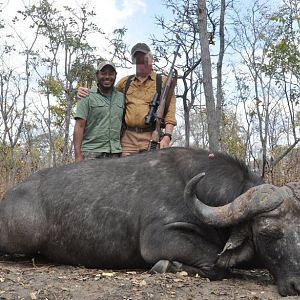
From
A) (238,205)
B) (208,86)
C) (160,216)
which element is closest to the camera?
(238,205)

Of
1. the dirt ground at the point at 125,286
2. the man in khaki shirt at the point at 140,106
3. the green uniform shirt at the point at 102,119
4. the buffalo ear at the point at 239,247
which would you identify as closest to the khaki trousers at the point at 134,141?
the man in khaki shirt at the point at 140,106

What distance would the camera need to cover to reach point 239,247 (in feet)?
14.8

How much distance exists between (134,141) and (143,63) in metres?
1.04

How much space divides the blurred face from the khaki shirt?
4.9 inches

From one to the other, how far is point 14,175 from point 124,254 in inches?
302

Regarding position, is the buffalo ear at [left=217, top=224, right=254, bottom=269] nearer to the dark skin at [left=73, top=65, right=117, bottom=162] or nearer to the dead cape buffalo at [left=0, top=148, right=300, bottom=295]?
the dead cape buffalo at [left=0, top=148, right=300, bottom=295]

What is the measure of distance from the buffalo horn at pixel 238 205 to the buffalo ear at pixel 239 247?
4.3 inches

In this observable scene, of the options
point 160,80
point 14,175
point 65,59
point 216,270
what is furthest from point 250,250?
point 65,59

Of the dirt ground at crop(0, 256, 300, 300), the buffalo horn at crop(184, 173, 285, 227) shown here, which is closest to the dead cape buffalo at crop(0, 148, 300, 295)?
the buffalo horn at crop(184, 173, 285, 227)

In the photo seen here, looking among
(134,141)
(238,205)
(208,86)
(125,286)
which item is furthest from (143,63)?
(125,286)

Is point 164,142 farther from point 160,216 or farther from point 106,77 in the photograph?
point 160,216

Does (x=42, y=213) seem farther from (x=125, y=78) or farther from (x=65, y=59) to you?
(x=65, y=59)

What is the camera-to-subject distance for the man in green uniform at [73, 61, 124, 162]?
6984 millimetres

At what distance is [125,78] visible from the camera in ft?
24.2
